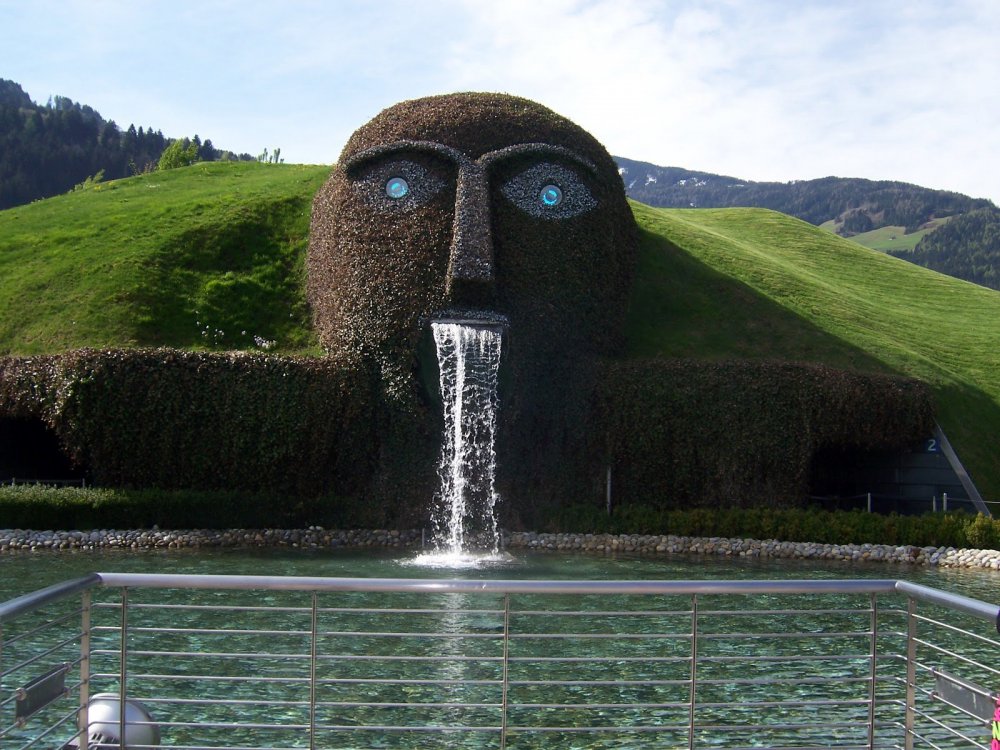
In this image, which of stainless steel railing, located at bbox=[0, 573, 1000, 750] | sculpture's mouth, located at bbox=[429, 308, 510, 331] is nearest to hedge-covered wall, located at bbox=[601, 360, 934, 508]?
sculpture's mouth, located at bbox=[429, 308, 510, 331]

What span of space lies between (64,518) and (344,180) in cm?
1005

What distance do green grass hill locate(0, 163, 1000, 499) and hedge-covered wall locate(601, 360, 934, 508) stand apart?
3.24 meters

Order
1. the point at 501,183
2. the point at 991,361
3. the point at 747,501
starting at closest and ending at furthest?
the point at 747,501, the point at 501,183, the point at 991,361

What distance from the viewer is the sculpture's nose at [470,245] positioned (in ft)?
71.3

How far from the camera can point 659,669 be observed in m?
10.1

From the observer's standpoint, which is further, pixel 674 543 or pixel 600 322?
pixel 600 322

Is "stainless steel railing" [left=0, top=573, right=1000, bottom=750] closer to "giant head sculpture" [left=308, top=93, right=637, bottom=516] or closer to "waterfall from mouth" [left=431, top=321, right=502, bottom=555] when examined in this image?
"waterfall from mouth" [left=431, top=321, right=502, bottom=555]

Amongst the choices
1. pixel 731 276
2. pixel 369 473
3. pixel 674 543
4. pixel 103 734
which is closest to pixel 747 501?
pixel 674 543

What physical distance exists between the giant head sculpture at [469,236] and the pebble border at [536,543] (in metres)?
3.58

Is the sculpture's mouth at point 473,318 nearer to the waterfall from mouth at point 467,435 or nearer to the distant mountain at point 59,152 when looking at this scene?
the waterfall from mouth at point 467,435

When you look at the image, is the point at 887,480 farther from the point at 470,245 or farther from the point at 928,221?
the point at 928,221

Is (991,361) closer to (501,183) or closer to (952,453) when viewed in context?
(952,453)

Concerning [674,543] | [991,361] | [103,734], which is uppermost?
[991,361]

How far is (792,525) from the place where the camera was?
19.9 m
